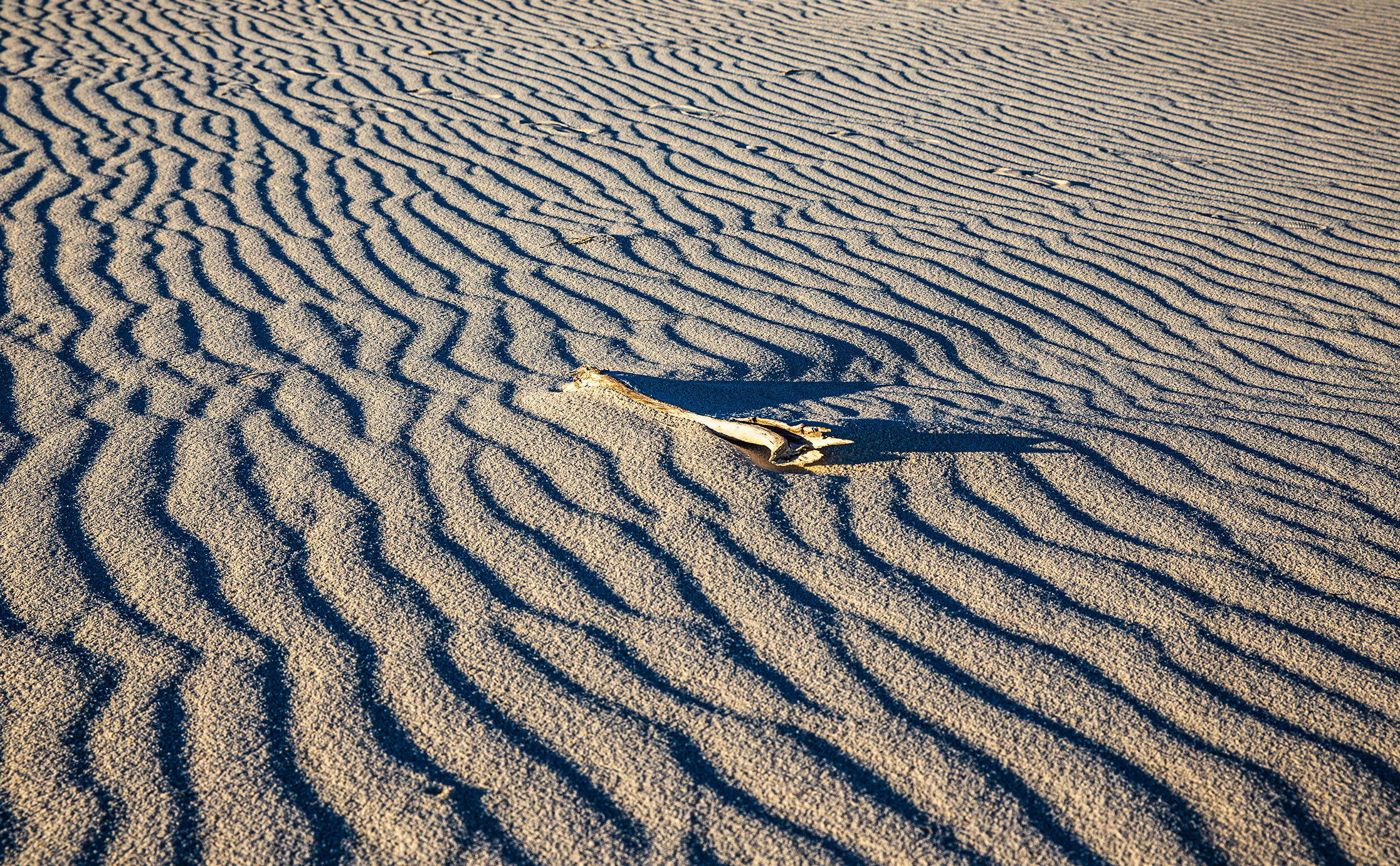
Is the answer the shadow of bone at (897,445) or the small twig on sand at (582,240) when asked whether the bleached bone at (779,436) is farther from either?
the small twig on sand at (582,240)

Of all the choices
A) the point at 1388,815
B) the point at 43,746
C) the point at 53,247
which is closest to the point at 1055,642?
the point at 1388,815

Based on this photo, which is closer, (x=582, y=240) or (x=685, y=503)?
(x=685, y=503)

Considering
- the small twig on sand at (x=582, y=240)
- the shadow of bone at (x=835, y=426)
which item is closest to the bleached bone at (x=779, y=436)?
the shadow of bone at (x=835, y=426)

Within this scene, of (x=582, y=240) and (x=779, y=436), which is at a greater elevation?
(x=779, y=436)

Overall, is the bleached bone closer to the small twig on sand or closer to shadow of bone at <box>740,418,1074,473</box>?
shadow of bone at <box>740,418,1074,473</box>

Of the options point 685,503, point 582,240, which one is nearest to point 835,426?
point 685,503

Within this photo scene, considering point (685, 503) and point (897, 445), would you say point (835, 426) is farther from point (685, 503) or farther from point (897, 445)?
point (685, 503)

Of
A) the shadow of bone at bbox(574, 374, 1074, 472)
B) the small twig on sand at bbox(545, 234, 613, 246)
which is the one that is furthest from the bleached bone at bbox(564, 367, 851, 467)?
the small twig on sand at bbox(545, 234, 613, 246)

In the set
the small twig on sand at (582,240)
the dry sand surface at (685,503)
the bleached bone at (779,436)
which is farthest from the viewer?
the small twig on sand at (582,240)

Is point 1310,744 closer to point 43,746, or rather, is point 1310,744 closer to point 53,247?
point 43,746
